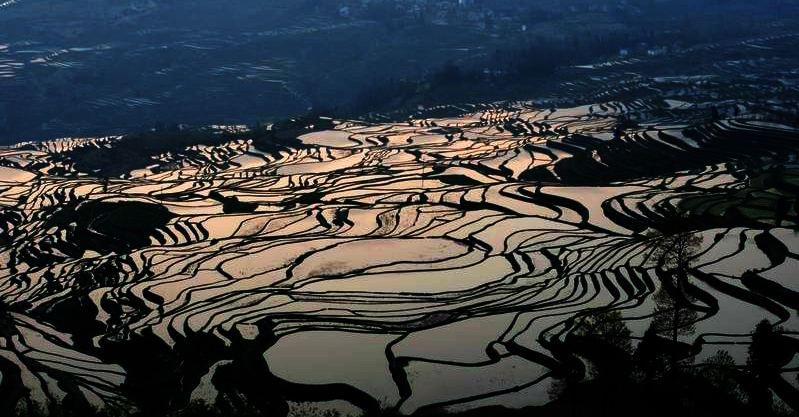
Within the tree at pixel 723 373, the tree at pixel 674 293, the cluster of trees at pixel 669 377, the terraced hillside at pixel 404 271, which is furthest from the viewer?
the tree at pixel 674 293

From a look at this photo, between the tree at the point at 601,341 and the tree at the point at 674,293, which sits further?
the tree at the point at 674,293

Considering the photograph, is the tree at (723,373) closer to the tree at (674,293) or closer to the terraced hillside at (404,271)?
the terraced hillside at (404,271)

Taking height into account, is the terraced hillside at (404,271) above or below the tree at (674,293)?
below

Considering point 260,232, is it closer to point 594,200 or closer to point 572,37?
point 594,200

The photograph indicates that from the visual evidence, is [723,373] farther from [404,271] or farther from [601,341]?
[404,271]

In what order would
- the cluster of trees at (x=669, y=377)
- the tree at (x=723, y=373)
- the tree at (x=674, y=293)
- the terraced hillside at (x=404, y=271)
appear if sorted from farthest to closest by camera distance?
the tree at (x=674, y=293), the terraced hillside at (x=404, y=271), the tree at (x=723, y=373), the cluster of trees at (x=669, y=377)

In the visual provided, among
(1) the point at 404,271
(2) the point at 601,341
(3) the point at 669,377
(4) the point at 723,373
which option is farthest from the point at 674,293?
(1) the point at 404,271

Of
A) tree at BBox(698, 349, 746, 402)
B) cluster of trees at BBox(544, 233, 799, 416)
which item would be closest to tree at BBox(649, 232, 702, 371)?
cluster of trees at BBox(544, 233, 799, 416)

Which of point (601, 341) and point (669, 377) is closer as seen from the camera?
point (669, 377)

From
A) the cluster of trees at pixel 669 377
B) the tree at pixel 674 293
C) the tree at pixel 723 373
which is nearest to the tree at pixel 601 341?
the cluster of trees at pixel 669 377
